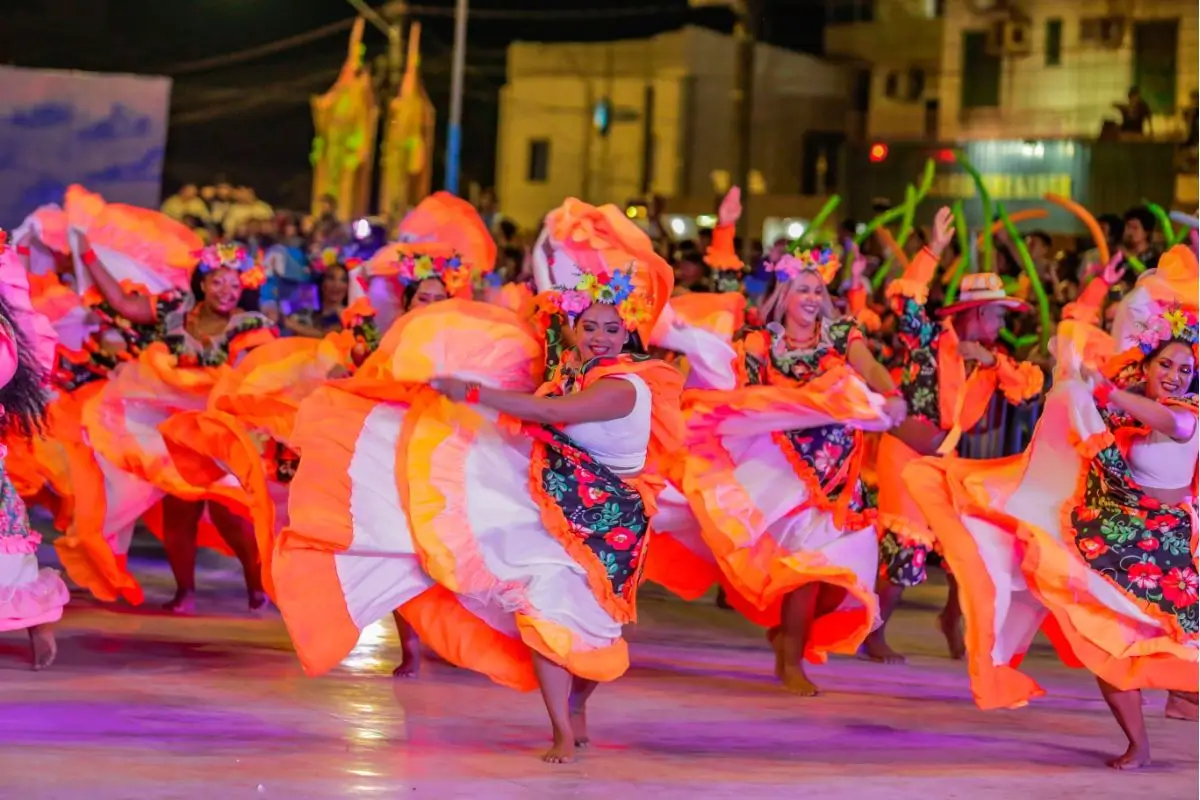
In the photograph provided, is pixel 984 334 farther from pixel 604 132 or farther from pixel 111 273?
pixel 604 132

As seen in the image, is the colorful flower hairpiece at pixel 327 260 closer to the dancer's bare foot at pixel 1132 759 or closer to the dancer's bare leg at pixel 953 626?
the dancer's bare leg at pixel 953 626

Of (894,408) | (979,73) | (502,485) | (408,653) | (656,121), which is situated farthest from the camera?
(656,121)

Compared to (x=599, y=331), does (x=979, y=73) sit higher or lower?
higher

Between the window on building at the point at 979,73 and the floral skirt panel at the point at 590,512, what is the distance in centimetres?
2633

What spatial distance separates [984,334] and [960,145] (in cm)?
2123

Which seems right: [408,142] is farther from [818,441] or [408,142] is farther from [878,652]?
[818,441]

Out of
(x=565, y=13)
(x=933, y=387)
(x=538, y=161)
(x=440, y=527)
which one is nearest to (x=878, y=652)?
(x=933, y=387)

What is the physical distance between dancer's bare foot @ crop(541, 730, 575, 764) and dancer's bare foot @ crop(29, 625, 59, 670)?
6.94ft

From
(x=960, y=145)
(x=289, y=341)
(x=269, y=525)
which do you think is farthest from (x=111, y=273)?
(x=960, y=145)

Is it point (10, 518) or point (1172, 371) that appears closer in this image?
Result: point (1172, 371)

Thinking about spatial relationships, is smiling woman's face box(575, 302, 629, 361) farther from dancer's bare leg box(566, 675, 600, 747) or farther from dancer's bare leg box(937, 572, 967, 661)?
dancer's bare leg box(937, 572, 967, 661)

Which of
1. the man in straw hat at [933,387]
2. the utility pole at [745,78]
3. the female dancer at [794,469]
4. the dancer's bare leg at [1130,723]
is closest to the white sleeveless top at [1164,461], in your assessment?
the dancer's bare leg at [1130,723]

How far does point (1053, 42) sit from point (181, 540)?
78.3 ft

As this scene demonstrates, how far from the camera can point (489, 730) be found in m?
6.39
